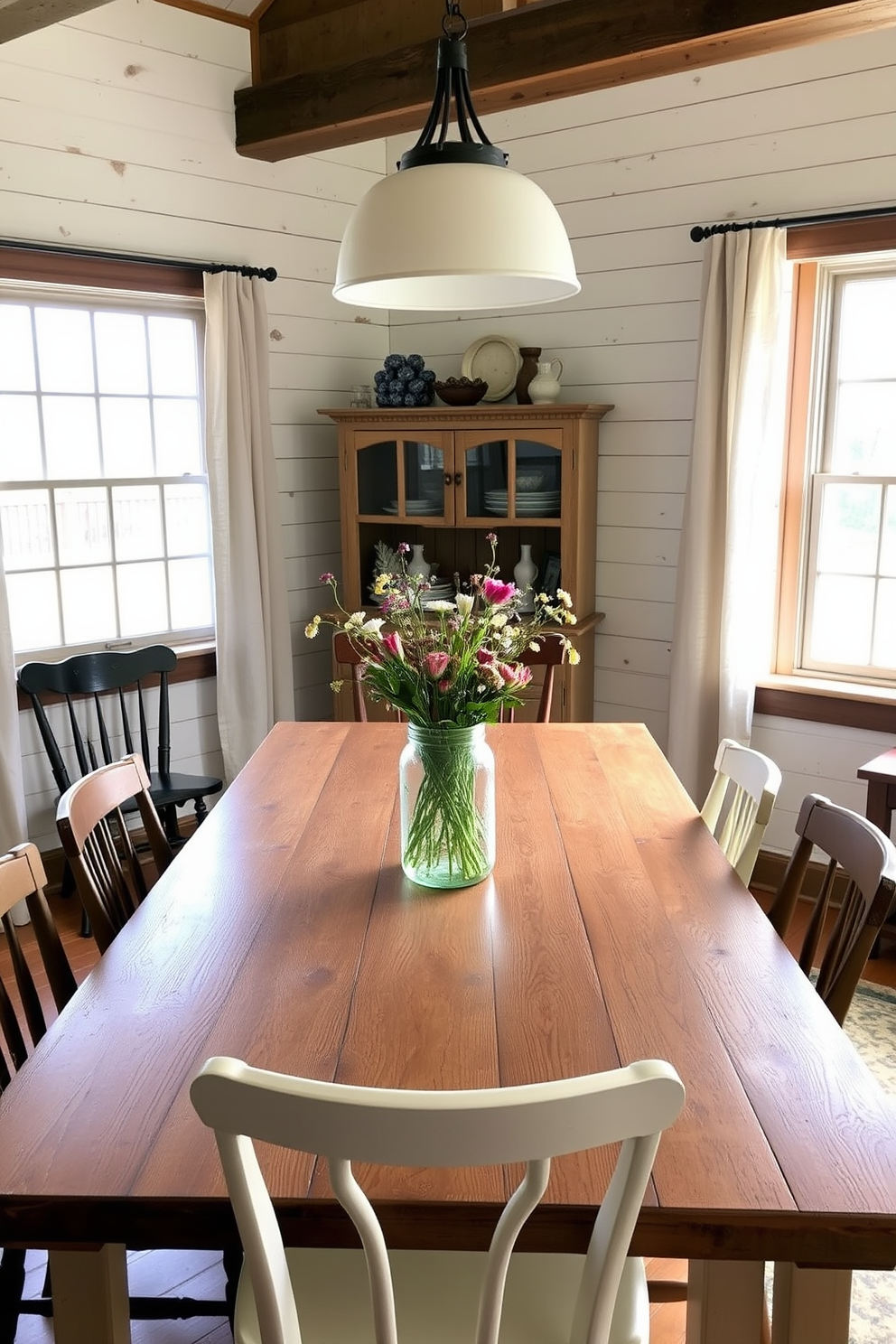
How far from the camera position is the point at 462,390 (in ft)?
14.0

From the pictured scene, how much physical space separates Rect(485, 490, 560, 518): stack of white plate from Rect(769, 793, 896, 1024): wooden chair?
7.92ft

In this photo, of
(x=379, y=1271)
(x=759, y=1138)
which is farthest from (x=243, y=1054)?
(x=759, y=1138)

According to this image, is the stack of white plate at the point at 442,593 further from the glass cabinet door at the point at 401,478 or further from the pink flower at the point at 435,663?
the pink flower at the point at 435,663

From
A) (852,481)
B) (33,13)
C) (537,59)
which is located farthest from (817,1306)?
(537,59)

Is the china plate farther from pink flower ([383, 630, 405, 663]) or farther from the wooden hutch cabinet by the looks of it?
pink flower ([383, 630, 405, 663])

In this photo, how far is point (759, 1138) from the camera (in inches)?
46.3

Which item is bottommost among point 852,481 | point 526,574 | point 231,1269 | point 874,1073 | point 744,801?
point 874,1073

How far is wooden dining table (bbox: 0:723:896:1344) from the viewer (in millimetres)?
1096

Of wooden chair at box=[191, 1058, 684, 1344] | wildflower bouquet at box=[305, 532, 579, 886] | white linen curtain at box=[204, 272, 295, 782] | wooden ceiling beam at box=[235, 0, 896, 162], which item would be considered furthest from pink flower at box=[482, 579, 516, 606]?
white linen curtain at box=[204, 272, 295, 782]

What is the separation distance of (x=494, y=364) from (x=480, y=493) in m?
0.56

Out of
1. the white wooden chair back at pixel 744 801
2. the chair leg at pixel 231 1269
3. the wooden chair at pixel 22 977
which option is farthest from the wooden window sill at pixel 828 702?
the wooden chair at pixel 22 977

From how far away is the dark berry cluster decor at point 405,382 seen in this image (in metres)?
4.40

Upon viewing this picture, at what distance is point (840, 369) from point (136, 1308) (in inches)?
132

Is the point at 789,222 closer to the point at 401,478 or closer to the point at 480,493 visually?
the point at 480,493
